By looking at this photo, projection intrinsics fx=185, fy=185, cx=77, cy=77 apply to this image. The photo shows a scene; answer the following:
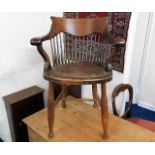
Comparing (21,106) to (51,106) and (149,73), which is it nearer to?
(51,106)

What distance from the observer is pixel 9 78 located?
4.93 ft

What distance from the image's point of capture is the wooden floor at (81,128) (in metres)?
1.21

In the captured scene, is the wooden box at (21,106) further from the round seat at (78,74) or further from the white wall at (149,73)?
the white wall at (149,73)

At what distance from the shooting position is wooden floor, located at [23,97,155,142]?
121 centimetres

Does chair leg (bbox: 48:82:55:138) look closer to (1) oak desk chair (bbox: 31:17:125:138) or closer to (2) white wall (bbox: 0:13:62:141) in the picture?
(1) oak desk chair (bbox: 31:17:125:138)

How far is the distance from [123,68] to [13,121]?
0.96m

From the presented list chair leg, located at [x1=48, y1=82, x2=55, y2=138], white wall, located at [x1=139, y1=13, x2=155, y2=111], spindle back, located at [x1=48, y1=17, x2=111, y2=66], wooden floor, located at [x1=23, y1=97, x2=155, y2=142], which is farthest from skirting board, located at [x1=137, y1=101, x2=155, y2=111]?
chair leg, located at [x1=48, y1=82, x2=55, y2=138]

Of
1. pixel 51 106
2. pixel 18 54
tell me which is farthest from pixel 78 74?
pixel 18 54

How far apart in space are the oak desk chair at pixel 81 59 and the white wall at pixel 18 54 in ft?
1.08

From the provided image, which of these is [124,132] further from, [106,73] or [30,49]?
[30,49]

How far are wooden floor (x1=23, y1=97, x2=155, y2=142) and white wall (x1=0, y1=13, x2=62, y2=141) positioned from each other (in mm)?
337

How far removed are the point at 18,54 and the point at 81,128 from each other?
0.77m

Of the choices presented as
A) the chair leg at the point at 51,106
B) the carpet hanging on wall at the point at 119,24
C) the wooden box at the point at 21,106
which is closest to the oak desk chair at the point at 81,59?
the chair leg at the point at 51,106
